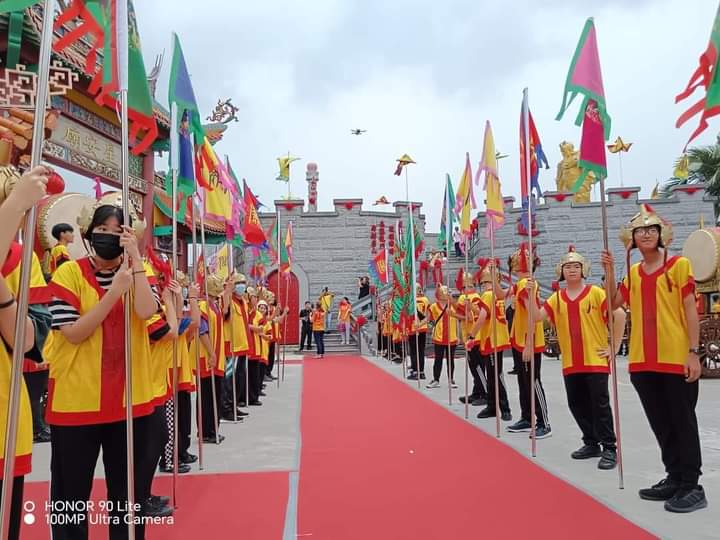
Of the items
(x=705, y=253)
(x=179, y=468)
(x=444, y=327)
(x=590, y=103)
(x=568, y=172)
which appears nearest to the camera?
(x=590, y=103)

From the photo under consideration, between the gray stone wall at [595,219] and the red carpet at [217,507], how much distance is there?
2012 cm

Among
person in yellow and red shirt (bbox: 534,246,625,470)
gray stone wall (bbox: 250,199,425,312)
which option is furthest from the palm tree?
person in yellow and red shirt (bbox: 534,246,625,470)

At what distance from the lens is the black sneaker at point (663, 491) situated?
373cm

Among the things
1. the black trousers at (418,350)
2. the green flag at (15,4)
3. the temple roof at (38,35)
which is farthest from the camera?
the black trousers at (418,350)

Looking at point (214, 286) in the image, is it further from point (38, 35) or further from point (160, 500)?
point (38, 35)

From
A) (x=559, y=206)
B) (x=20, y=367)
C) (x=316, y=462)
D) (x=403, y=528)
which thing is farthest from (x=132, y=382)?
(x=559, y=206)

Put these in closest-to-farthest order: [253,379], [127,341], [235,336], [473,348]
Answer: [127,341]
[235,336]
[473,348]
[253,379]

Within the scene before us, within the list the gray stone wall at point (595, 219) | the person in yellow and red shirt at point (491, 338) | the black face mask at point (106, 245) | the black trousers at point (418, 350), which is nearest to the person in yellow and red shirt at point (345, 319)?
the gray stone wall at point (595, 219)

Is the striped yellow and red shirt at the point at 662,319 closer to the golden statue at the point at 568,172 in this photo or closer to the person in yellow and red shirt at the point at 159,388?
the person in yellow and red shirt at the point at 159,388

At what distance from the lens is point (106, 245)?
2.55m

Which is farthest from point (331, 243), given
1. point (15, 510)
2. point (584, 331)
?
point (15, 510)

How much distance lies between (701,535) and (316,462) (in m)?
2.83

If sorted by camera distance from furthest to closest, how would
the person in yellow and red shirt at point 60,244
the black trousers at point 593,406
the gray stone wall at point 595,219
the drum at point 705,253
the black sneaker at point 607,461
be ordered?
1. the gray stone wall at point 595,219
2. the drum at point 705,253
3. the person in yellow and red shirt at point 60,244
4. the black trousers at point 593,406
5. the black sneaker at point 607,461

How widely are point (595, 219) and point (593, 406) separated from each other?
65.2 feet
